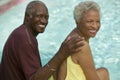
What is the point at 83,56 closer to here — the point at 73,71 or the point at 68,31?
the point at 73,71

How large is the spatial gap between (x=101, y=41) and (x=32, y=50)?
12.7 feet

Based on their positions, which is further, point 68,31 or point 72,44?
point 68,31

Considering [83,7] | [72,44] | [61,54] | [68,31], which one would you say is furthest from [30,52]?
[68,31]

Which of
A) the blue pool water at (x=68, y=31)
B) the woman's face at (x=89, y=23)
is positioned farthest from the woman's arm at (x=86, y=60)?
the blue pool water at (x=68, y=31)

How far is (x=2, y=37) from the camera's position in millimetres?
6922

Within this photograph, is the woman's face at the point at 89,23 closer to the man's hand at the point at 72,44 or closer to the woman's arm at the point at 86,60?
the woman's arm at the point at 86,60

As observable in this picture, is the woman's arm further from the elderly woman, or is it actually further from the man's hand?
the man's hand

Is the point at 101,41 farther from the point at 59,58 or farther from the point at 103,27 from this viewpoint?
the point at 59,58

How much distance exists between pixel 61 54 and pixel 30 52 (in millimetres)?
268

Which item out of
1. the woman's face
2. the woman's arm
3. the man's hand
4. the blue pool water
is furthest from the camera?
the blue pool water

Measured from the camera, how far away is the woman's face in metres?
3.13

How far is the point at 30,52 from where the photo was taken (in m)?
2.88

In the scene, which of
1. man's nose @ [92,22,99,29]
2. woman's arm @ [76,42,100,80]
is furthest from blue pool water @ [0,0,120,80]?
woman's arm @ [76,42,100,80]

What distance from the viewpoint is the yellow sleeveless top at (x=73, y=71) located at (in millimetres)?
3059
